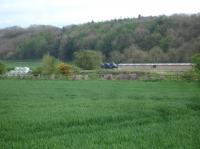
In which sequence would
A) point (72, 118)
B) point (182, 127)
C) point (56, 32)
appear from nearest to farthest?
point (182, 127) → point (72, 118) → point (56, 32)

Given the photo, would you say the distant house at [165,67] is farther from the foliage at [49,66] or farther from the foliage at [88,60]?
the foliage at [49,66]

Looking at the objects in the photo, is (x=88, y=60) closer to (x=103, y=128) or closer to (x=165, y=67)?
(x=165, y=67)

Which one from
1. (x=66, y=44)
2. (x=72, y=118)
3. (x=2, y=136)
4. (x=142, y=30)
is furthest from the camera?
(x=66, y=44)

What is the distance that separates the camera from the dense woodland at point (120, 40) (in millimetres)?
108375

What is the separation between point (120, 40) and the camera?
122875 mm

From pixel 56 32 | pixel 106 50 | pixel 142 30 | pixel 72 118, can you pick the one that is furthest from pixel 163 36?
pixel 72 118

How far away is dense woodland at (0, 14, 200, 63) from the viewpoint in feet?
356

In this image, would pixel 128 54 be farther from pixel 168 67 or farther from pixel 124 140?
pixel 124 140

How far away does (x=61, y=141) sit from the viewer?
1124 centimetres

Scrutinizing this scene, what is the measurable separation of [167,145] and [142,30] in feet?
371

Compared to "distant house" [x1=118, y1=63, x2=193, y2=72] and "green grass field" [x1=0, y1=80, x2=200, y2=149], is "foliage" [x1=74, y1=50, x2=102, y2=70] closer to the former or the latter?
"distant house" [x1=118, y1=63, x2=193, y2=72]

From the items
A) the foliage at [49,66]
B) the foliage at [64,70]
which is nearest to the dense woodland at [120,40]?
the foliage at [64,70]

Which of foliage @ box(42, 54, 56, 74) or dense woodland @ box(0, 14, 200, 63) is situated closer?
foliage @ box(42, 54, 56, 74)

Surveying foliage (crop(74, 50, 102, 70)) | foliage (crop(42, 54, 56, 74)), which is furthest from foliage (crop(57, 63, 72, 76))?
foliage (crop(74, 50, 102, 70))
